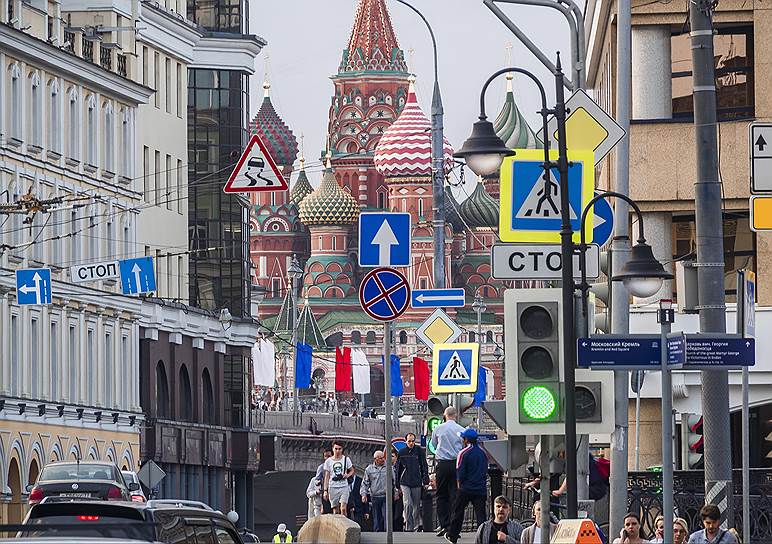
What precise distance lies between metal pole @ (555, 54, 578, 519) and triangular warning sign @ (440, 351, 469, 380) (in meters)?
14.6

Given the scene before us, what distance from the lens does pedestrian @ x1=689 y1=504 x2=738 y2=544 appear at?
20.6 meters

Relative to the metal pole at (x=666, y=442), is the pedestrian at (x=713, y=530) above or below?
below

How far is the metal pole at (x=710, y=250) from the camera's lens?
2078cm

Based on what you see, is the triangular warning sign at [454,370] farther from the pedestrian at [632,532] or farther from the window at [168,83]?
the window at [168,83]

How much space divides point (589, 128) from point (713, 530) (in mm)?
4326

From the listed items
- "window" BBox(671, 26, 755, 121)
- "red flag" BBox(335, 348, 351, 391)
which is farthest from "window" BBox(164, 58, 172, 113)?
"window" BBox(671, 26, 755, 121)

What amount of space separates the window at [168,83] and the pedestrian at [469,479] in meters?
60.5

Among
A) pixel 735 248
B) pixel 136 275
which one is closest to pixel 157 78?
pixel 136 275

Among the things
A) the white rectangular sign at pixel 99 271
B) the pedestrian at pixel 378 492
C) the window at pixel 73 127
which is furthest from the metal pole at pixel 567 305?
the window at pixel 73 127

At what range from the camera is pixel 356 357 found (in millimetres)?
129250

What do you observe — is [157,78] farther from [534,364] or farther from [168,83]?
[534,364]

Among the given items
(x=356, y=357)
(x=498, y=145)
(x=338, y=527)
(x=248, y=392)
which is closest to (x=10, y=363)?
(x=248, y=392)

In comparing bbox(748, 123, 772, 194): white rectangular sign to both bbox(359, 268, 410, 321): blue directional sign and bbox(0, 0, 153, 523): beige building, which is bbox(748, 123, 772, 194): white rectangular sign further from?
bbox(0, 0, 153, 523): beige building

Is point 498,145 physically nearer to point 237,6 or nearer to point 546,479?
point 546,479
